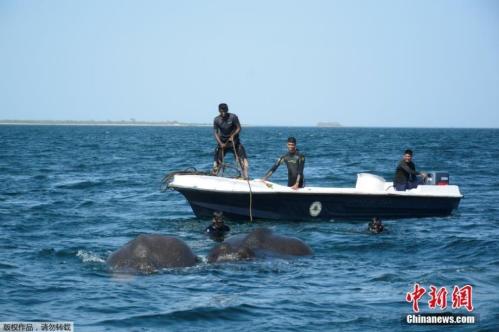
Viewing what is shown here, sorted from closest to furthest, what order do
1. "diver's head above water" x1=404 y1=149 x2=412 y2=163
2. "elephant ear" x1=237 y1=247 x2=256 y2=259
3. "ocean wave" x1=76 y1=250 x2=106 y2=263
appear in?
"elephant ear" x1=237 y1=247 x2=256 y2=259 < "ocean wave" x1=76 y1=250 x2=106 y2=263 < "diver's head above water" x1=404 y1=149 x2=412 y2=163

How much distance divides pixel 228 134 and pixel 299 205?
2.04 meters

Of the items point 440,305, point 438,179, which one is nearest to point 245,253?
point 440,305

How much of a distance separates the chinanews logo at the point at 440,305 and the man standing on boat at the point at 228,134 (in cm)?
651

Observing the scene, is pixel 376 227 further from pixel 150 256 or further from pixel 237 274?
pixel 150 256

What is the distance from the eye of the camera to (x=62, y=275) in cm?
1062

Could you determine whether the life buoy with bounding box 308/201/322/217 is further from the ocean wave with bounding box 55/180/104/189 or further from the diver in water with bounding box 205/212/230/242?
the ocean wave with bounding box 55/180/104/189

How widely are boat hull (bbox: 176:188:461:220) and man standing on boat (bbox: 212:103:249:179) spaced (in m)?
0.62

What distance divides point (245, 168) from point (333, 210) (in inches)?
79.0

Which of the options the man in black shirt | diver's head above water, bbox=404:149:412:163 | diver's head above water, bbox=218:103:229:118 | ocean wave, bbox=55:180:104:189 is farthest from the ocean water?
ocean wave, bbox=55:180:104:189

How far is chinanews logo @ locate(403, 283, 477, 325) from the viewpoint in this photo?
829 centimetres

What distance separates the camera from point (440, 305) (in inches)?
348

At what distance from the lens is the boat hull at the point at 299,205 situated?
1568 centimetres

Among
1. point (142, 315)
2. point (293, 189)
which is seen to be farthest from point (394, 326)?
point (293, 189)

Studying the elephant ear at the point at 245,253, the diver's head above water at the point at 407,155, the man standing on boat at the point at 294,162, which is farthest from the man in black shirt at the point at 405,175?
the elephant ear at the point at 245,253
